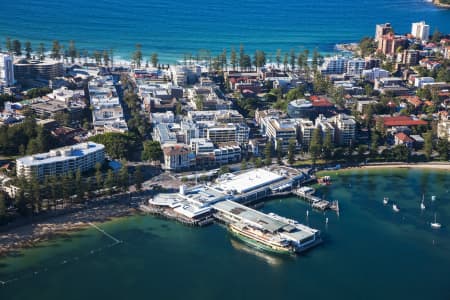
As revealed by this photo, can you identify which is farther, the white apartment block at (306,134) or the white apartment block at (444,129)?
the white apartment block at (444,129)

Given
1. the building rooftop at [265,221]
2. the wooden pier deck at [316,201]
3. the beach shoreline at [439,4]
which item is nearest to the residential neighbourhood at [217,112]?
the wooden pier deck at [316,201]

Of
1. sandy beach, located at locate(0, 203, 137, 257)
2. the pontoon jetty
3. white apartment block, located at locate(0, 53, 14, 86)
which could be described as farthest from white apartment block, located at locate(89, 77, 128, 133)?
sandy beach, located at locate(0, 203, 137, 257)

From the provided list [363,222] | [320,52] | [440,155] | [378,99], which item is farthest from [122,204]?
[320,52]

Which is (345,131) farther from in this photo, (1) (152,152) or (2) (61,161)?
(2) (61,161)

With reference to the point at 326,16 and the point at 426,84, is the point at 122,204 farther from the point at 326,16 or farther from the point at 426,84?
the point at 326,16

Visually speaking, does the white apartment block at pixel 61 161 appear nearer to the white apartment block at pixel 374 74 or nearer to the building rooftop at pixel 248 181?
the building rooftop at pixel 248 181

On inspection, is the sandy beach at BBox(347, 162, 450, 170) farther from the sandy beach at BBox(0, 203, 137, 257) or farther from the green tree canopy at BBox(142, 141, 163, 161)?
the sandy beach at BBox(0, 203, 137, 257)
